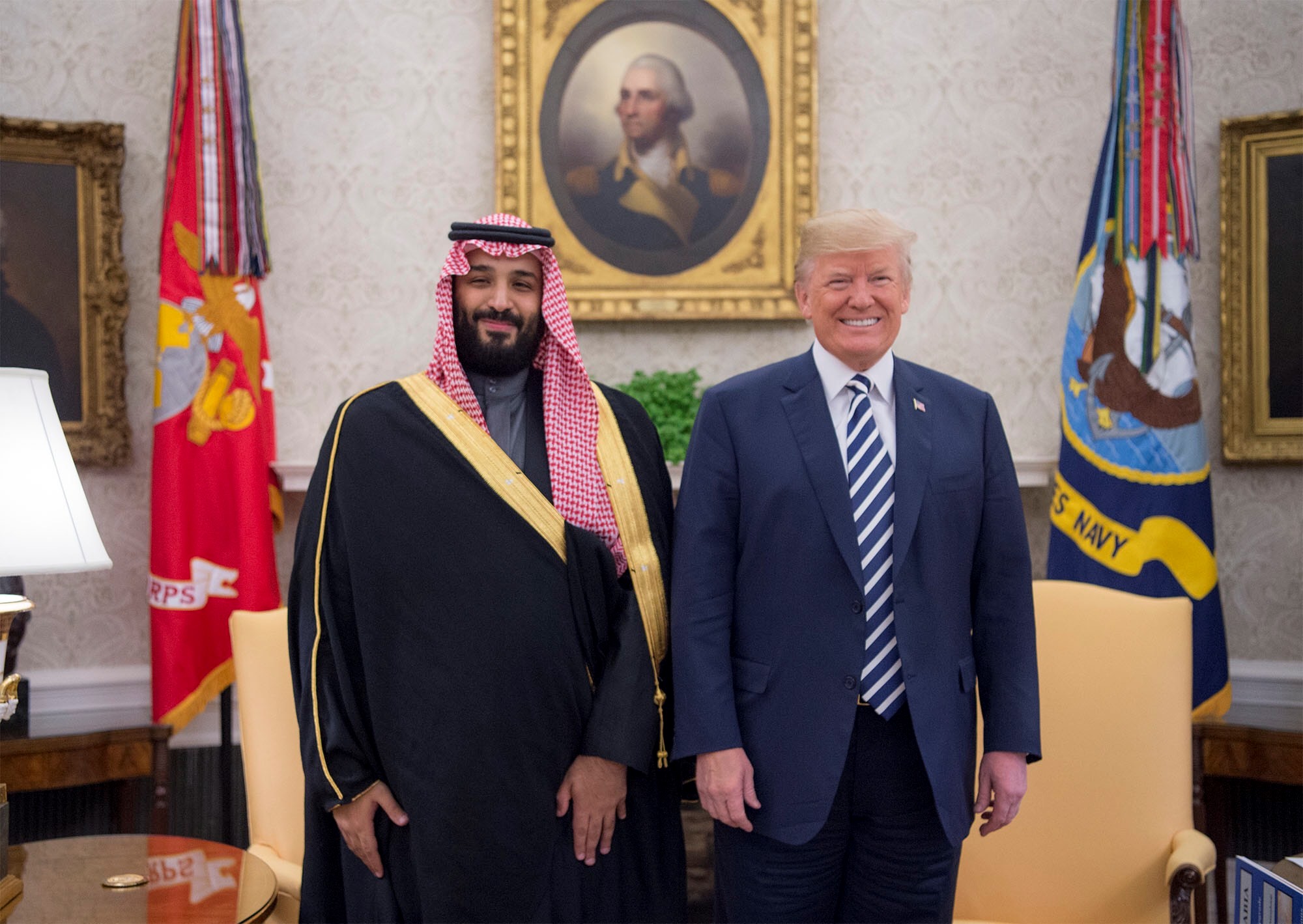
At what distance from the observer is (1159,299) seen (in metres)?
3.13

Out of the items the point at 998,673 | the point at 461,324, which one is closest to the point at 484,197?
the point at 461,324

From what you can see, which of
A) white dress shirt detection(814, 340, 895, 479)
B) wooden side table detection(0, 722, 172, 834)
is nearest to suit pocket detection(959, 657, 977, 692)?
white dress shirt detection(814, 340, 895, 479)

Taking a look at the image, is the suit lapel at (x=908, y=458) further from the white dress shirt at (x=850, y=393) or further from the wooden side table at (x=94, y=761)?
the wooden side table at (x=94, y=761)

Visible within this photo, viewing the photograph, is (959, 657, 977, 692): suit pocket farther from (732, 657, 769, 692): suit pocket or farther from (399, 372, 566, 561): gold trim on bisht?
(399, 372, 566, 561): gold trim on bisht

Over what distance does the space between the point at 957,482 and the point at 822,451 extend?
0.80ft

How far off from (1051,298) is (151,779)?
364cm

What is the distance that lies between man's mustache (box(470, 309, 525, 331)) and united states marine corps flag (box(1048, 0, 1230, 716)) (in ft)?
6.79

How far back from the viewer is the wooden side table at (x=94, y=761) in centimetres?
288

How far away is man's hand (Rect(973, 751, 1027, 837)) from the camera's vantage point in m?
1.72

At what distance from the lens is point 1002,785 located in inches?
67.8

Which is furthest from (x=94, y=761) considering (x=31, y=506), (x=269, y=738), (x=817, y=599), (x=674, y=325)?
(x=817, y=599)

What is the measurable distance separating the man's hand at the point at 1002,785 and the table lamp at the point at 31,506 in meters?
1.64

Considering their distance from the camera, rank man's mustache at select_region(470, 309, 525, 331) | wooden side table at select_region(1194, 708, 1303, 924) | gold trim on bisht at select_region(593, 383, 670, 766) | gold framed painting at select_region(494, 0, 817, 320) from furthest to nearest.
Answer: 1. gold framed painting at select_region(494, 0, 817, 320)
2. wooden side table at select_region(1194, 708, 1303, 924)
3. man's mustache at select_region(470, 309, 525, 331)
4. gold trim on bisht at select_region(593, 383, 670, 766)

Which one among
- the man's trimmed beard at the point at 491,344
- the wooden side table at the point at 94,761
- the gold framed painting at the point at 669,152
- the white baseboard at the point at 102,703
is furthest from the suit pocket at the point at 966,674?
the white baseboard at the point at 102,703
